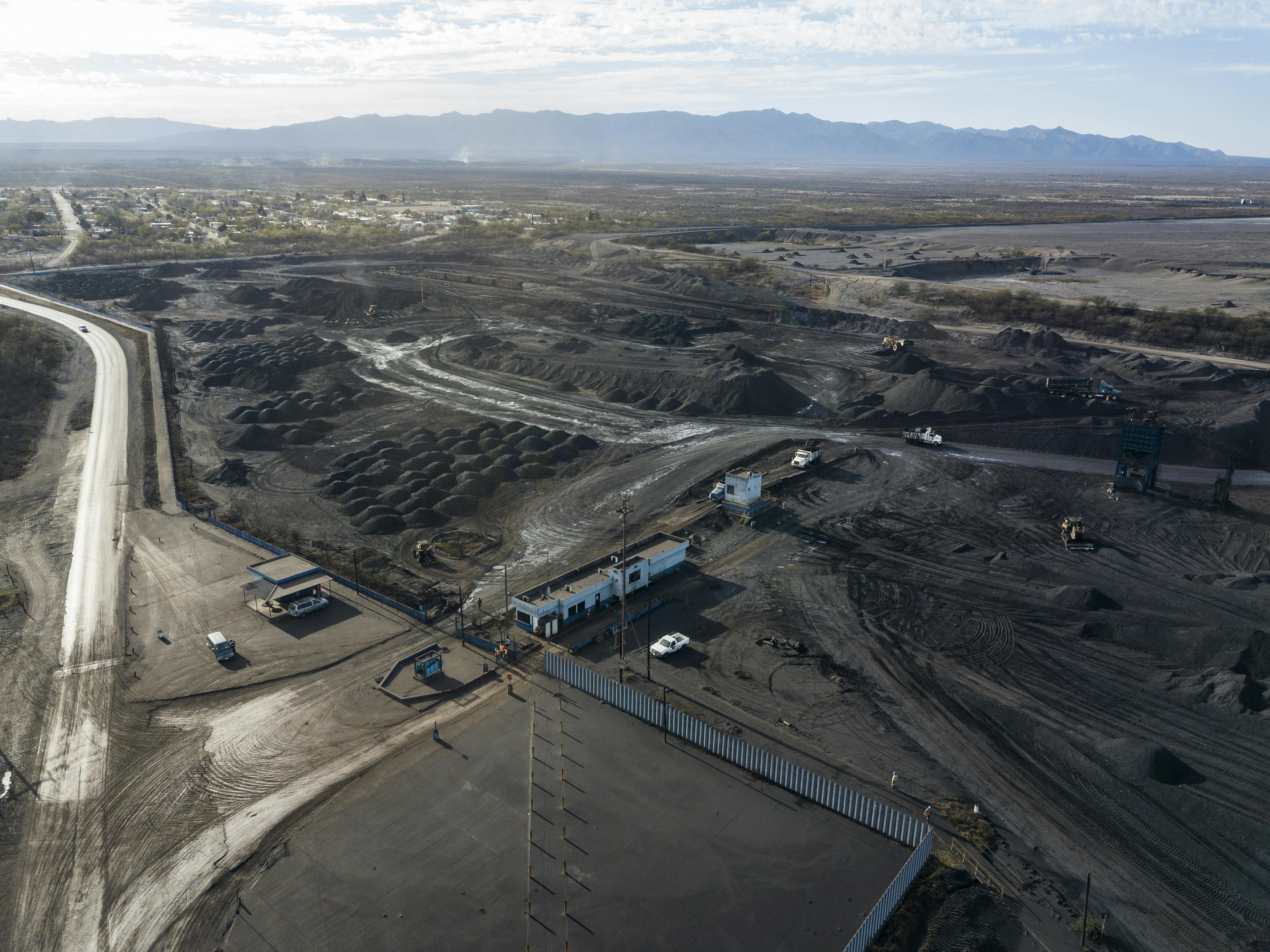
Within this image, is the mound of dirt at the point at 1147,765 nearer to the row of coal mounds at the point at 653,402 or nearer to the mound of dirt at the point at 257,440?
the row of coal mounds at the point at 653,402


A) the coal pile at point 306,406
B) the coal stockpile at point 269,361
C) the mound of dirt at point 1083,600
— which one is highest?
the coal stockpile at point 269,361

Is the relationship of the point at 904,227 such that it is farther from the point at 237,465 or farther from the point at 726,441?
the point at 237,465

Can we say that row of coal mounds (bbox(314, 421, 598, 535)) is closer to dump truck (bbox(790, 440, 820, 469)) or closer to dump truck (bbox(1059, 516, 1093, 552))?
dump truck (bbox(790, 440, 820, 469))

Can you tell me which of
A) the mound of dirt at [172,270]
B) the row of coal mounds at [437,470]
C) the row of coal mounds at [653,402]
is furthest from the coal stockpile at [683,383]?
the mound of dirt at [172,270]

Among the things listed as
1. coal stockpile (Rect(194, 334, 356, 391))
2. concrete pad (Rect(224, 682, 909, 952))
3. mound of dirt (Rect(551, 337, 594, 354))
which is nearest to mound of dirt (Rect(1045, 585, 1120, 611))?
Answer: concrete pad (Rect(224, 682, 909, 952))

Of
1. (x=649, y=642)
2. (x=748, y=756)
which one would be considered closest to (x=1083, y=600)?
(x=748, y=756)

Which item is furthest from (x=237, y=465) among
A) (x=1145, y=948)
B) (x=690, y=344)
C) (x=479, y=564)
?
(x=1145, y=948)
